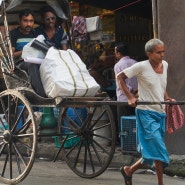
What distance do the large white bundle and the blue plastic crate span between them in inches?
68.3

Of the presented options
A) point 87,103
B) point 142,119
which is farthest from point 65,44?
point 142,119

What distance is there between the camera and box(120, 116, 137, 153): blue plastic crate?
904 centimetres

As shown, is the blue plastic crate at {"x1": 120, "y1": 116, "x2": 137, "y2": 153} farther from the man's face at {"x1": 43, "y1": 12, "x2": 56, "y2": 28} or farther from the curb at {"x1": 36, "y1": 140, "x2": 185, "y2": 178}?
the man's face at {"x1": 43, "y1": 12, "x2": 56, "y2": 28}

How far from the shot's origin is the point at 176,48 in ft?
29.3

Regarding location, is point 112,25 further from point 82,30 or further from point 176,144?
point 176,144

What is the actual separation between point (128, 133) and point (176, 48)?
57.8 inches

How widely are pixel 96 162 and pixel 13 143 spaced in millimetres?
1981

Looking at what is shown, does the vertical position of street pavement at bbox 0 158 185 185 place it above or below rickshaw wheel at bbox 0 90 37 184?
below

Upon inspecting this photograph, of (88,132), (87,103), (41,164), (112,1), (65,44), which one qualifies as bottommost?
(41,164)

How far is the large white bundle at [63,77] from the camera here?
281 inches

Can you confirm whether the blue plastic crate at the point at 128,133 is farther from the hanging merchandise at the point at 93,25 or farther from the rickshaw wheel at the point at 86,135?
the hanging merchandise at the point at 93,25

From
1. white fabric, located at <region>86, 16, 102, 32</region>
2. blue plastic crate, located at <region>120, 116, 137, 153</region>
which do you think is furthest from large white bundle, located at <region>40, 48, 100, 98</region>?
white fabric, located at <region>86, 16, 102, 32</region>

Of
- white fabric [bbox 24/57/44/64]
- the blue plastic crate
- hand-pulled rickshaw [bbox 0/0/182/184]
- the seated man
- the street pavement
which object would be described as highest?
the seated man

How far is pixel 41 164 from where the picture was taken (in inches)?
362
